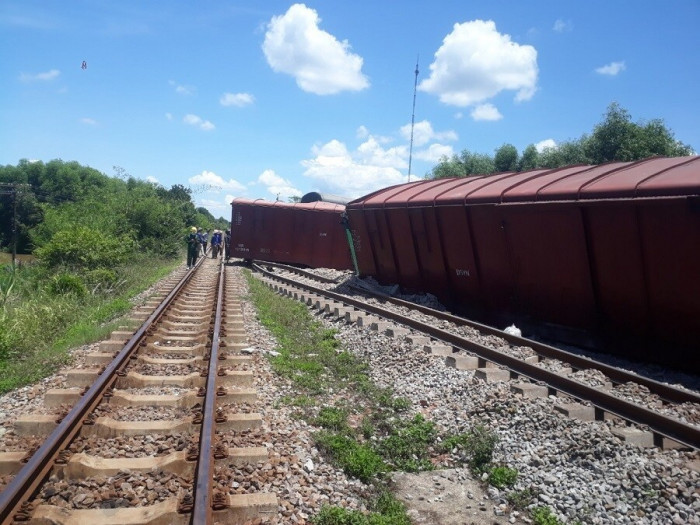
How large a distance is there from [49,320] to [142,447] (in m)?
7.45

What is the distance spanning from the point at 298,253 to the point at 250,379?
65.2 ft

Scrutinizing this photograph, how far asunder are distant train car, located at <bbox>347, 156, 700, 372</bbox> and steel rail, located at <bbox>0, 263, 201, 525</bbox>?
7.14m

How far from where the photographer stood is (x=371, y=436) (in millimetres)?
5520

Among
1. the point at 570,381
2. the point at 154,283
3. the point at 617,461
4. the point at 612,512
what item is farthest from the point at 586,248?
the point at 154,283

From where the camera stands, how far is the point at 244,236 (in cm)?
2694

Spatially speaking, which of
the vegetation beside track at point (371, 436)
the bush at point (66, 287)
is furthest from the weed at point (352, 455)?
the bush at point (66, 287)

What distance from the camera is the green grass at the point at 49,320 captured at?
746cm

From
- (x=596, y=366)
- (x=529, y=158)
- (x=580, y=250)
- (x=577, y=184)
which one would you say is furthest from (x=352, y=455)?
(x=529, y=158)

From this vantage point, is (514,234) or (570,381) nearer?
(570,381)

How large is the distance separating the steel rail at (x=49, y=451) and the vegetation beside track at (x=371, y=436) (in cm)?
182

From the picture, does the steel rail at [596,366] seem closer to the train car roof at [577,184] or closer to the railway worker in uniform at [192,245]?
the train car roof at [577,184]

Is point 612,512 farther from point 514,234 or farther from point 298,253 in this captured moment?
point 298,253

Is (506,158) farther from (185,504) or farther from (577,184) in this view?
(185,504)

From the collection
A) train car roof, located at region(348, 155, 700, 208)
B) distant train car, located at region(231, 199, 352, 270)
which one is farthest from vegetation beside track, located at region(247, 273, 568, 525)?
distant train car, located at region(231, 199, 352, 270)
